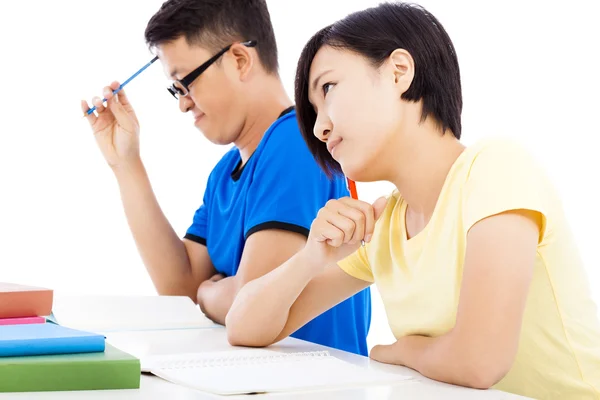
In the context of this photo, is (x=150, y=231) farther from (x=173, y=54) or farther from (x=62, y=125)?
(x=62, y=125)

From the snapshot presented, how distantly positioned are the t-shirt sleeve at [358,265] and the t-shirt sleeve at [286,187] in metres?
0.25

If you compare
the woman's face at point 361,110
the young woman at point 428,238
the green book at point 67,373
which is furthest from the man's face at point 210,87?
the green book at point 67,373

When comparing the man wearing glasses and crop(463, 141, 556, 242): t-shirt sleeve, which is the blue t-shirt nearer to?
the man wearing glasses

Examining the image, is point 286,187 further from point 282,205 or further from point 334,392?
point 334,392

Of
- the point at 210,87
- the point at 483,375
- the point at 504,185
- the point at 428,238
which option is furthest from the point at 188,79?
the point at 483,375

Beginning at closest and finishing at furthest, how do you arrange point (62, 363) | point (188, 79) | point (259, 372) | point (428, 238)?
point (62, 363) < point (259, 372) < point (428, 238) < point (188, 79)

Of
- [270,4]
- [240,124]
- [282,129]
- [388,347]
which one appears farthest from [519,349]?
[270,4]

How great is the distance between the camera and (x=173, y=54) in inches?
67.8

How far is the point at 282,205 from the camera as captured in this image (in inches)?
59.7

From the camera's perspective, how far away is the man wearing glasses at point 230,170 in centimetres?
153

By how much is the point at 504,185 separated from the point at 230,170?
97 centimetres

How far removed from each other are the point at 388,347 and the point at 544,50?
5.97 ft

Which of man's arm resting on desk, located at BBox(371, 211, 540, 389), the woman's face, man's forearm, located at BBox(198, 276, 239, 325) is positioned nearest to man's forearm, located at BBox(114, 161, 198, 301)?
man's forearm, located at BBox(198, 276, 239, 325)

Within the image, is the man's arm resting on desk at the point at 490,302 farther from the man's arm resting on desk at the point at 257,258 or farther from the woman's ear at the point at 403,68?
the man's arm resting on desk at the point at 257,258
